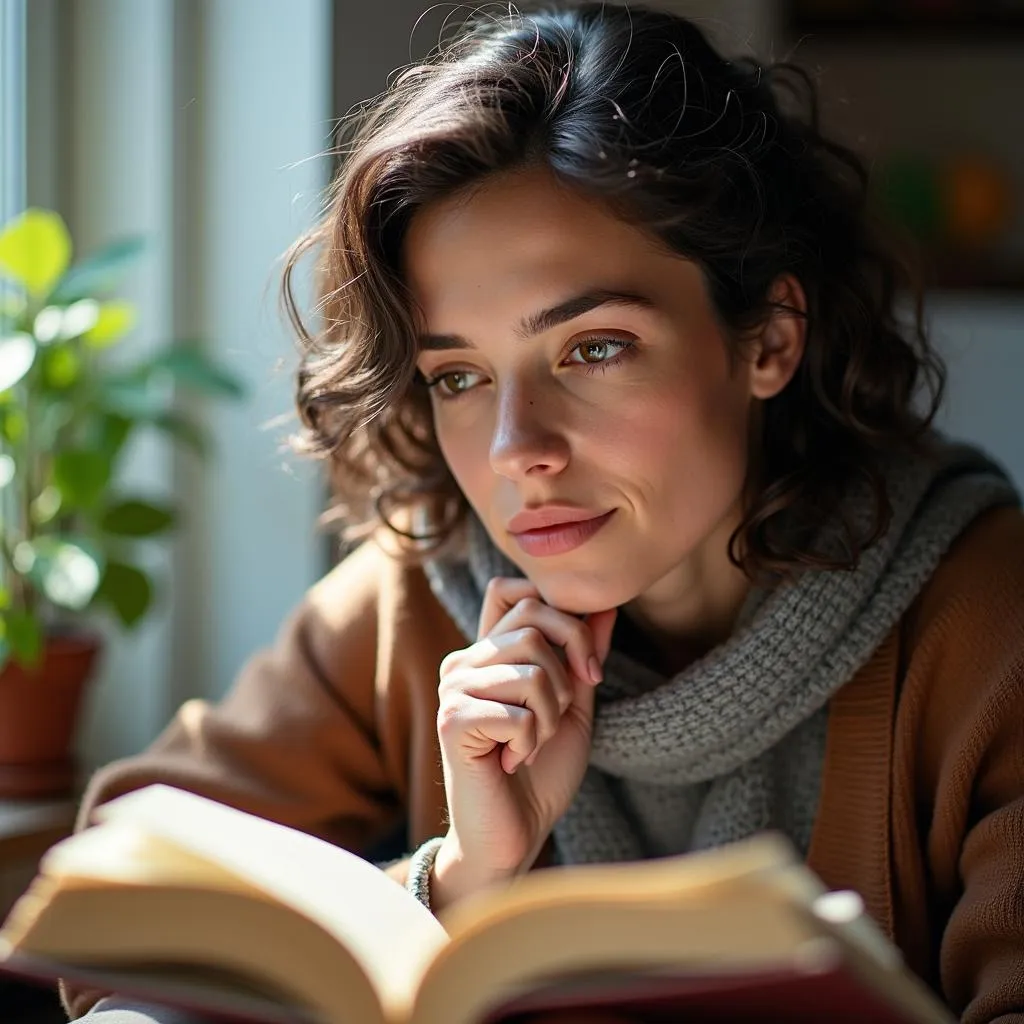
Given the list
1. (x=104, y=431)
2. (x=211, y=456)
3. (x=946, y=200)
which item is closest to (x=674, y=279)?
(x=104, y=431)

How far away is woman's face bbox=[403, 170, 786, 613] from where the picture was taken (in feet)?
3.36

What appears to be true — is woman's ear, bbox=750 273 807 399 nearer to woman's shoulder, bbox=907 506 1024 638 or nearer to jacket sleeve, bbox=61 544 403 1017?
woman's shoulder, bbox=907 506 1024 638

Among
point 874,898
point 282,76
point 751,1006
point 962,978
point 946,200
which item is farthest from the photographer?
point 946,200

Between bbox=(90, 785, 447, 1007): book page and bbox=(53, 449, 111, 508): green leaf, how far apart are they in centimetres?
84

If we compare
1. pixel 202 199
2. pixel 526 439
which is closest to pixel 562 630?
pixel 526 439

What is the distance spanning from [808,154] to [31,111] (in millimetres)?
1101

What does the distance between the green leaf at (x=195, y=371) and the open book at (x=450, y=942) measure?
910 millimetres

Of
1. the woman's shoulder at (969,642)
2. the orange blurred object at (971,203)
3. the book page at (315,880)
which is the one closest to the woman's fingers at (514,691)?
the book page at (315,880)

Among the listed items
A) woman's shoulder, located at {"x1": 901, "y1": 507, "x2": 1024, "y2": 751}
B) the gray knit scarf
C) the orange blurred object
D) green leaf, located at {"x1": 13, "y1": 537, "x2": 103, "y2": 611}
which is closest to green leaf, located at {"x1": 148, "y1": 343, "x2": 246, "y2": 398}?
green leaf, located at {"x1": 13, "y1": 537, "x2": 103, "y2": 611}

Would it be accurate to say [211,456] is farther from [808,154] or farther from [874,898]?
[874,898]

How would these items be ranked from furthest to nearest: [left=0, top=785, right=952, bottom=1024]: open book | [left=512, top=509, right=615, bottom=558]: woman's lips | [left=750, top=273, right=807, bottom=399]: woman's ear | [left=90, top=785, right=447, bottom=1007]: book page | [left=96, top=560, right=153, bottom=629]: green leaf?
[left=96, top=560, right=153, bottom=629]: green leaf < [left=750, top=273, right=807, bottom=399]: woman's ear < [left=512, top=509, right=615, bottom=558]: woman's lips < [left=90, top=785, right=447, bottom=1007]: book page < [left=0, top=785, right=952, bottom=1024]: open book

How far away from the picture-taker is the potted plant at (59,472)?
1524mm

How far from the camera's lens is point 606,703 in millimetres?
1171

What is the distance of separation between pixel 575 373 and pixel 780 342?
0.77 feet
